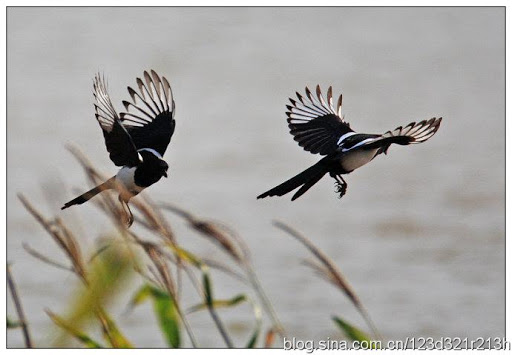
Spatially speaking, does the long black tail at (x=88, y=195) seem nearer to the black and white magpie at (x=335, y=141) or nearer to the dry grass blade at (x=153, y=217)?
the black and white magpie at (x=335, y=141)

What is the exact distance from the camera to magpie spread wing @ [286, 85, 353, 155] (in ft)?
1.98

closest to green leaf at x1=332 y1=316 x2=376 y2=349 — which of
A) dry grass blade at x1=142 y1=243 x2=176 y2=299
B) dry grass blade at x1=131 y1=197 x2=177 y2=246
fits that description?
dry grass blade at x1=142 y1=243 x2=176 y2=299

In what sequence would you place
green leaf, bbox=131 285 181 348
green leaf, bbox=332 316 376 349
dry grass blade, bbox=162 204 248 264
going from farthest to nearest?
green leaf, bbox=131 285 181 348 → green leaf, bbox=332 316 376 349 → dry grass blade, bbox=162 204 248 264

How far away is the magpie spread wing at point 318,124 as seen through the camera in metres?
0.60

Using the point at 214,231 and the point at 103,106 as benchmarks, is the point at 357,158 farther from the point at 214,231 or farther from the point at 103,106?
the point at 214,231

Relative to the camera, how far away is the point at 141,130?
0.69 meters

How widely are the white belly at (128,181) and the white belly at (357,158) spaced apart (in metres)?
0.16

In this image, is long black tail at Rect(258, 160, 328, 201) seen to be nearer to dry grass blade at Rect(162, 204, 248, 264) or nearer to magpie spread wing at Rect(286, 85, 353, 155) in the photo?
magpie spread wing at Rect(286, 85, 353, 155)

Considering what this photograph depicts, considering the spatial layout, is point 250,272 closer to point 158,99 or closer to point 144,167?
point 158,99

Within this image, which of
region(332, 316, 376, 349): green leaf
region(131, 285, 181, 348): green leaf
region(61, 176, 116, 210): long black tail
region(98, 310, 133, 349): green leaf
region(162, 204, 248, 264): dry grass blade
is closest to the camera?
region(61, 176, 116, 210): long black tail

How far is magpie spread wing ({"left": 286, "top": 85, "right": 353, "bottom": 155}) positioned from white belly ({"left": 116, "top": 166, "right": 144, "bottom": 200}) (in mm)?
126

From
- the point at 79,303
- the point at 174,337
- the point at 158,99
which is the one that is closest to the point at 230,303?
the point at 174,337

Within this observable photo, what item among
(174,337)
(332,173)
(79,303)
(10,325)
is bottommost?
(174,337)

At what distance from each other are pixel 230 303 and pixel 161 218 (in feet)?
2.73
